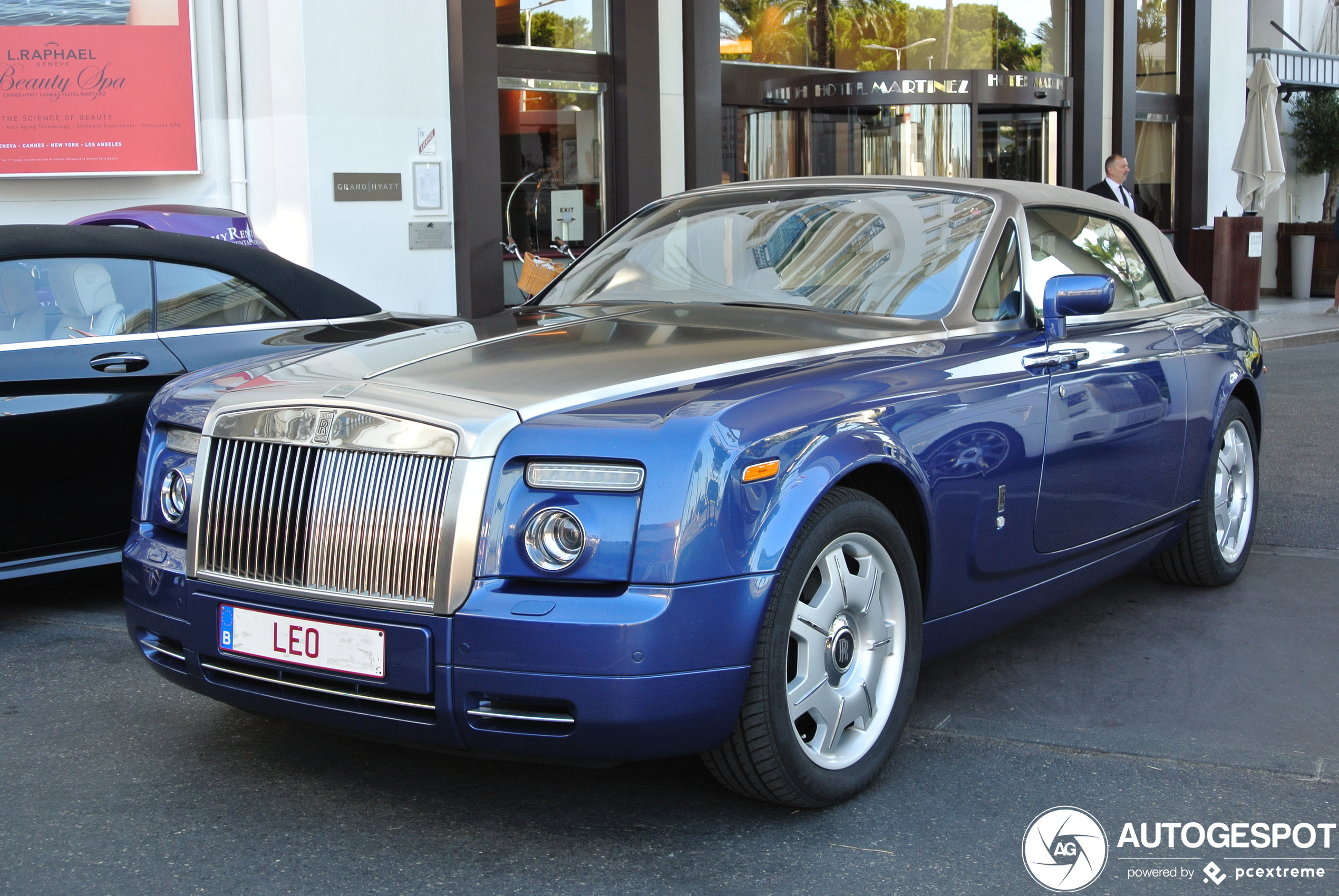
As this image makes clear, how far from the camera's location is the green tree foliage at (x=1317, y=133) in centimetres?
2238

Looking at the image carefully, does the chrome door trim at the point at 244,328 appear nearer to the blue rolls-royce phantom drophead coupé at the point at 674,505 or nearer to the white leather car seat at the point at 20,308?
the white leather car seat at the point at 20,308

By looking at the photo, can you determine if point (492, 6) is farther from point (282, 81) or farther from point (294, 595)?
point (294, 595)

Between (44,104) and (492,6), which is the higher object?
(492,6)

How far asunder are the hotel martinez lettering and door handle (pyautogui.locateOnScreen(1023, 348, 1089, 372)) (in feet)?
36.3

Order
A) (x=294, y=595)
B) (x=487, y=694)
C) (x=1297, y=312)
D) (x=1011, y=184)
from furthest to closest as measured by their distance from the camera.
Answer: (x=1297, y=312)
(x=1011, y=184)
(x=294, y=595)
(x=487, y=694)

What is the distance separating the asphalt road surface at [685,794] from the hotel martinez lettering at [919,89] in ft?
36.6

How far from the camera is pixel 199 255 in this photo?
17.9 feet

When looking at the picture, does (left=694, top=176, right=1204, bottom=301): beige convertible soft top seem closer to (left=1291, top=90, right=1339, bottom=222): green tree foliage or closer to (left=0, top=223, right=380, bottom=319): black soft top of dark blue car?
(left=0, top=223, right=380, bottom=319): black soft top of dark blue car

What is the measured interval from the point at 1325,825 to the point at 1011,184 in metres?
2.28

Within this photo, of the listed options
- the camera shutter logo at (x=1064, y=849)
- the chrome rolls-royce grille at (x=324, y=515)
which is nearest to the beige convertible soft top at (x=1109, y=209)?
the camera shutter logo at (x=1064, y=849)

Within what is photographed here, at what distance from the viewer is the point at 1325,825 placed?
3193 millimetres

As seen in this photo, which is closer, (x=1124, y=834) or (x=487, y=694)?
(x=487, y=694)

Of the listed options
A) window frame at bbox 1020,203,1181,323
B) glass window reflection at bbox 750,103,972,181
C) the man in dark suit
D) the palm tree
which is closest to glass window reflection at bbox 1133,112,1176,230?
glass window reflection at bbox 750,103,972,181

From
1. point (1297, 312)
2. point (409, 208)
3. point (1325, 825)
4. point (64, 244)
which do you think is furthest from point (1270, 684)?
point (1297, 312)
